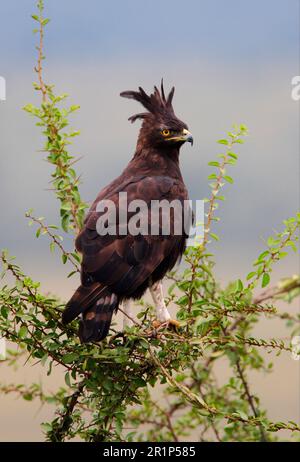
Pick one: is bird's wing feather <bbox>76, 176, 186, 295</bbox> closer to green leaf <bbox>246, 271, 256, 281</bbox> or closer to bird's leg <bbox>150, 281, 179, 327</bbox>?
bird's leg <bbox>150, 281, 179, 327</bbox>

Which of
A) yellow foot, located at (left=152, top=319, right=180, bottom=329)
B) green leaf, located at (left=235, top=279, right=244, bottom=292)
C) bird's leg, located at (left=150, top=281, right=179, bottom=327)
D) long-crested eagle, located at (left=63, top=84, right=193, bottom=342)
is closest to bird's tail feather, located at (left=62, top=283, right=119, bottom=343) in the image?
long-crested eagle, located at (left=63, top=84, right=193, bottom=342)

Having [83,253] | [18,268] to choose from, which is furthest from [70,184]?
[18,268]

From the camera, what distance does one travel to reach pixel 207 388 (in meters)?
7.65

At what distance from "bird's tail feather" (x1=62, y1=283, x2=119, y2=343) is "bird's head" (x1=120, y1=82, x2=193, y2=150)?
197 centimetres

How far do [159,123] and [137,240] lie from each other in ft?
5.11

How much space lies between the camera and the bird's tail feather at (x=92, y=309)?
5262mm

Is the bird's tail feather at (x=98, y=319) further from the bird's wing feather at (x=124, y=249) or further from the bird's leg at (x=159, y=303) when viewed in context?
the bird's leg at (x=159, y=303)

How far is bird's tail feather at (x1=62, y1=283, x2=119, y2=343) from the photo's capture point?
5262 millimetres

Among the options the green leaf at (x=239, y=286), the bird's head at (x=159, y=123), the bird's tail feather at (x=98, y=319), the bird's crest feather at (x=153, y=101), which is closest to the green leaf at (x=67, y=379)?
the bird's tail feather at (x=98, y=319)

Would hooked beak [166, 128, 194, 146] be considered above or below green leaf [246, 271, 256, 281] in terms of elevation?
above

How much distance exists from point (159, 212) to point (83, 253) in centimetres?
91

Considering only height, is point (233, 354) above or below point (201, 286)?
below
